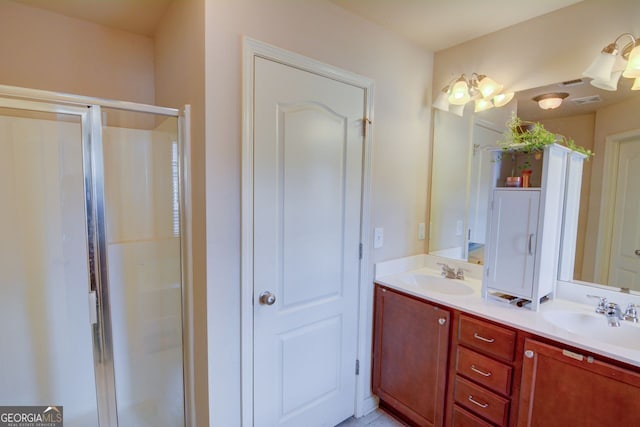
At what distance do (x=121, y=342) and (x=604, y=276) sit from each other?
2.90 meters

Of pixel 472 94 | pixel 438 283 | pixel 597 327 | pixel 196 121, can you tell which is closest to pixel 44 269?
pixel 196 121

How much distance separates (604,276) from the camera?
1.61m

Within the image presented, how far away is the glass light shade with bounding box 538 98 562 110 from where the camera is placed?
69.2 inches

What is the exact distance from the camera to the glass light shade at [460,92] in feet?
6.72

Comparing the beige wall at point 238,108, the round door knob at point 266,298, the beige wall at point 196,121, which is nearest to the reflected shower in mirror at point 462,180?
the beige wall at point 238,108

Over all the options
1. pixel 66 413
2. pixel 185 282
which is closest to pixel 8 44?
pixel 185 282

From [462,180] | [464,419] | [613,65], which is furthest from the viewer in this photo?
[462,180]

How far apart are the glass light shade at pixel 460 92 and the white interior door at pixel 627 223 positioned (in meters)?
0.87

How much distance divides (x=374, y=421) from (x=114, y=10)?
298 centimetres

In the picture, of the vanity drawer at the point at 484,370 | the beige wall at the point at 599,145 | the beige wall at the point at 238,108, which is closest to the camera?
the beige wall at the point at 238,108

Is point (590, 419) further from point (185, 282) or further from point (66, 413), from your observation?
point (66, 413)

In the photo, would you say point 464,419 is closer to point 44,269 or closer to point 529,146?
point 529,146

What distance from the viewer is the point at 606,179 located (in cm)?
162

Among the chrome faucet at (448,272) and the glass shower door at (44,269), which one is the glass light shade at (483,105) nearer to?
the chrome faucet at (448,272)
